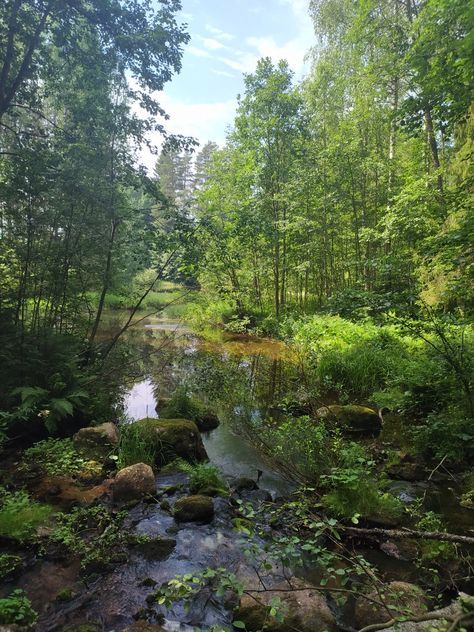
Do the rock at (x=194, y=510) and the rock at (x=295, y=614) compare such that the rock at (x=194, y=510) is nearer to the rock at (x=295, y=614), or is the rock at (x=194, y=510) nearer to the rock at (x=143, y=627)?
the rock at (x=295, y=614)

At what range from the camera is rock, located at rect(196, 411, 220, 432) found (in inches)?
292

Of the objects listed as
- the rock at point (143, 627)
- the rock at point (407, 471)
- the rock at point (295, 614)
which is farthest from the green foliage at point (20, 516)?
the rock at point (407, 471)

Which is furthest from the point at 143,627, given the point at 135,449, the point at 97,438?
the point at 97,438

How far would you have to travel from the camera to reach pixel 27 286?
23.6 ft

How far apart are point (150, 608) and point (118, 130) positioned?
27.5 ft

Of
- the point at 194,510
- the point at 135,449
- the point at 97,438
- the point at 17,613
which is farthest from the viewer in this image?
the point at 97,438

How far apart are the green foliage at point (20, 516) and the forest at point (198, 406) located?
2 centimetres

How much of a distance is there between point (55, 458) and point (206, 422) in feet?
9.61

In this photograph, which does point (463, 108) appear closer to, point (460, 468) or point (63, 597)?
point (460, 468)

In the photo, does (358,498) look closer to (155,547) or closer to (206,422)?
(155,547)

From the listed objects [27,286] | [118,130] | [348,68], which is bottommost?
[27,286]

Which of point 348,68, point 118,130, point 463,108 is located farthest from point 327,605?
point 348,68

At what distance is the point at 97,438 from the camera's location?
599cm

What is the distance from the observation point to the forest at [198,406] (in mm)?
3064
